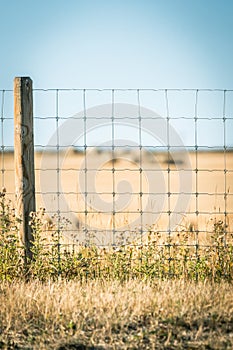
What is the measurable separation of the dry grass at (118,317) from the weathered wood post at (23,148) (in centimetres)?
127

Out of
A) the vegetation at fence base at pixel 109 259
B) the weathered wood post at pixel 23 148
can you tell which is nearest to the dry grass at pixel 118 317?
the vegetation at fence base at pixel 109 259

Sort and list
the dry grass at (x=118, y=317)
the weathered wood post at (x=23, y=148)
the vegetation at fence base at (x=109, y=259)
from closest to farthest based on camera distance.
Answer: the dry grass at (x=118, y=317) < the vegetation at fence base at (x=109, y=259) < the weathered wood post at (x=23, y=148)

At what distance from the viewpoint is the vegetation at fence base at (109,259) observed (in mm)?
6348

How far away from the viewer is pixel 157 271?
637 cm

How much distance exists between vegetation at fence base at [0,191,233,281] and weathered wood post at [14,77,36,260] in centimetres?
19

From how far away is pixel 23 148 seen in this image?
21.7 feet

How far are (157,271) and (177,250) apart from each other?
391mm

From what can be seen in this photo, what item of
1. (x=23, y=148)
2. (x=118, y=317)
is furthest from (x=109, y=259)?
(x=118, y=317)

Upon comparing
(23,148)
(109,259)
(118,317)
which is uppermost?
(23,148)

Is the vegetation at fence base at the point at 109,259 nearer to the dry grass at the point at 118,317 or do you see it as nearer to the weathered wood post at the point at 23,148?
the weathered wood post at the point at 23,148

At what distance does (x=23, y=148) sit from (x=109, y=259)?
1.65m

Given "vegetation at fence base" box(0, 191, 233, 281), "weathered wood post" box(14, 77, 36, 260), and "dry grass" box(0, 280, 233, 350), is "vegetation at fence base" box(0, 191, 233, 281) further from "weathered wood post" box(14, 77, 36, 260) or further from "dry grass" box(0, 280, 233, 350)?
"dry grass" box(0, 280, 233, 350)

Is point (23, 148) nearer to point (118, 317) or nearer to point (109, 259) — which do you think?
point (109, 259)

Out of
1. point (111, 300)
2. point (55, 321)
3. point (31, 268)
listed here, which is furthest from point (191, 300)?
point (31, 268)
